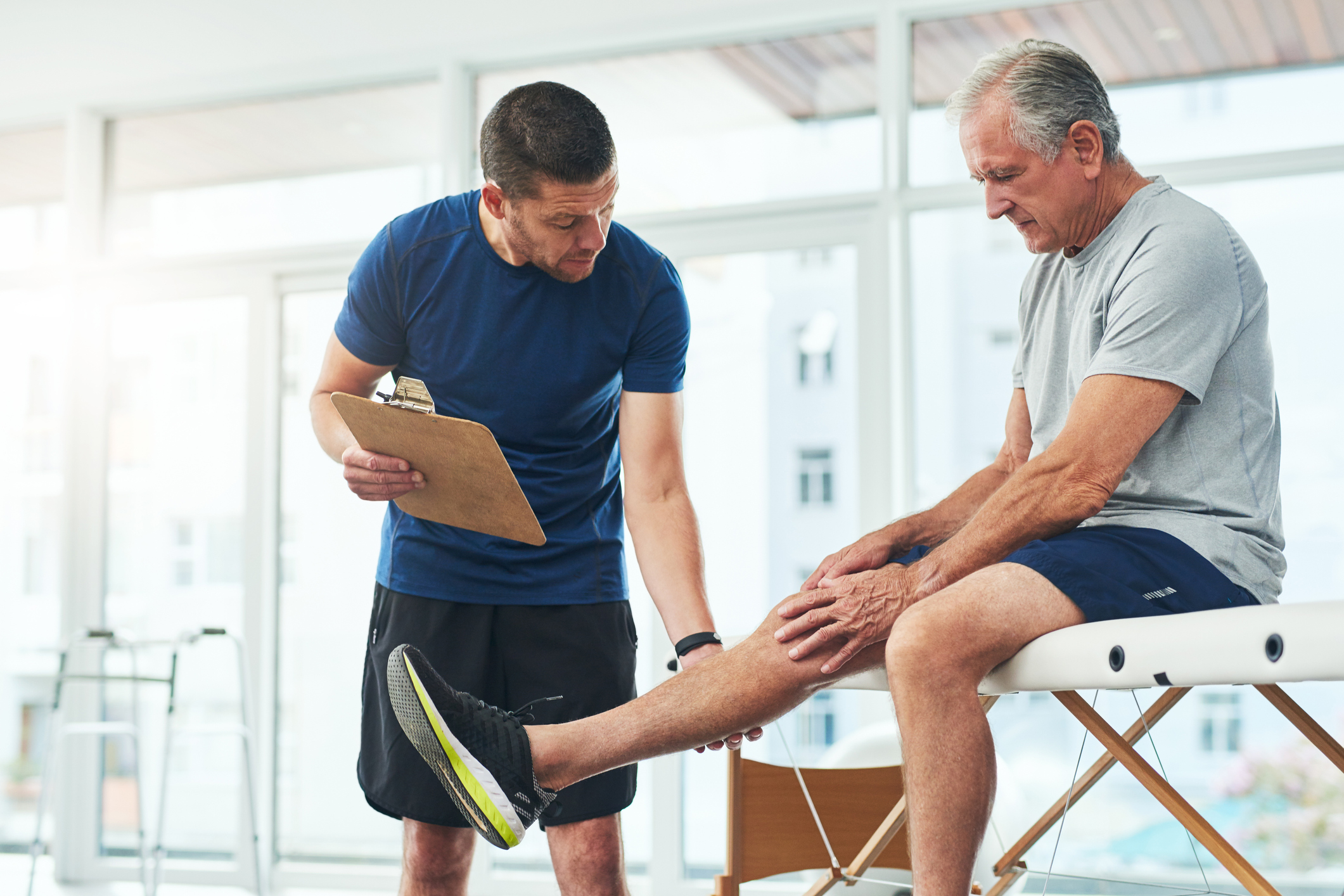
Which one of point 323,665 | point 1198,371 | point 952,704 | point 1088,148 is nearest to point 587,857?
point 952,704

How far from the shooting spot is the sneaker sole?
1.29 meters

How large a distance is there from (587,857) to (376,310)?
864 mm

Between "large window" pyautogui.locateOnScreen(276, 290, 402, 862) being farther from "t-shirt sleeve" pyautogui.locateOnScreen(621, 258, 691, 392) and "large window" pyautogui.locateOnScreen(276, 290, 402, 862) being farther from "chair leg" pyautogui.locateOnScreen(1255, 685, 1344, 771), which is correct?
"chair leg" pyautogui.locateOnScreen(1255, 685, 1344, 771)

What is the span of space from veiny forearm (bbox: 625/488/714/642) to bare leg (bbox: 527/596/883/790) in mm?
276

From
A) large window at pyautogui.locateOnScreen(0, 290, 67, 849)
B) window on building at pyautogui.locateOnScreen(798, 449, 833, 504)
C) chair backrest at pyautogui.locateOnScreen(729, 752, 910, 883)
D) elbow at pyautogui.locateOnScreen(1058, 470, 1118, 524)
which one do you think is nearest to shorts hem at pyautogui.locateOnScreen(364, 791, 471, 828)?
chair backrest at pyautogui.locateOnScreen(729, 752, 910, 883)

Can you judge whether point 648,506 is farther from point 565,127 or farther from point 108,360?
point 108,360

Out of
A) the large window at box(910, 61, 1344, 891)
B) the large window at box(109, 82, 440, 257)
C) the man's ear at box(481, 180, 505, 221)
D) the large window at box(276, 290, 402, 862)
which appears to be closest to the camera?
the man's ear at box(481, 180, 505, 221)

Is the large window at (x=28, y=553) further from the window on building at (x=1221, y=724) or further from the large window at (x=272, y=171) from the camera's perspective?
the window on building at (x=1221, y=724)

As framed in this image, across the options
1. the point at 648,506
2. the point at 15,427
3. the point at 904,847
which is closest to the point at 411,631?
the point at 648,506

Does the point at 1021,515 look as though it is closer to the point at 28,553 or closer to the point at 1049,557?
the point at 1049,557

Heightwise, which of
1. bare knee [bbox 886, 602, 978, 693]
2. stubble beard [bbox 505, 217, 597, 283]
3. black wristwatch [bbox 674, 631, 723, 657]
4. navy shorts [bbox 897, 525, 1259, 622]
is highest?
stubble beard [bbox 505, 217, 597, 283]

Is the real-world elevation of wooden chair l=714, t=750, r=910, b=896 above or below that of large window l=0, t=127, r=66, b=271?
below

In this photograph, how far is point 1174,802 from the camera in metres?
1.17

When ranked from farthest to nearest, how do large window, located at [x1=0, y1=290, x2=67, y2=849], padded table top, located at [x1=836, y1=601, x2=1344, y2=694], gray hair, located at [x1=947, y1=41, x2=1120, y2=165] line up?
large window, located at [x1=0, y1=290, x2=67, y2=849] → gray hair, located at [x1=947, y1=41, x2=1120, y2=165] → padded table top, located at [x1=836, y1=601, x2=1344, y2=694]
